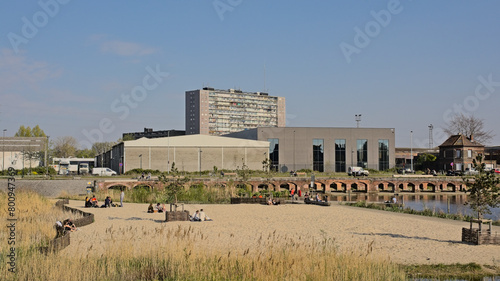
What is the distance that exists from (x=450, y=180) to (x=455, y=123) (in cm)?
4516

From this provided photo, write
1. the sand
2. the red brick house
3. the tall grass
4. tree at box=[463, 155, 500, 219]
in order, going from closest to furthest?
the tall grass, the sand, tree at box=[463, 155, 500, 219], the red brick house

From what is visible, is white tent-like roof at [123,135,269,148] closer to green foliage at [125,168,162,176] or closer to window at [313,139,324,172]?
green foliage at [125,168,162,176]

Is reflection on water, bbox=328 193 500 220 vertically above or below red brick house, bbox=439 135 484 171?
below

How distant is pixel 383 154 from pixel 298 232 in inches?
3155

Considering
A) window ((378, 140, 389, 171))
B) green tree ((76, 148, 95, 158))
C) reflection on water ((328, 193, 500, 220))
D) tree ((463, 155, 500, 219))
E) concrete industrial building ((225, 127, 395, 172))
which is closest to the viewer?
tree ((463, 155, 500, 219))

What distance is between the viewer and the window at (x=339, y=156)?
96.9 meters

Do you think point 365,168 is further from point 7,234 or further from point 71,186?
point 7,234

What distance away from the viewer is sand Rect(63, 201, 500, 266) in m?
17.9

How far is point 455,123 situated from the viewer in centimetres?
11919

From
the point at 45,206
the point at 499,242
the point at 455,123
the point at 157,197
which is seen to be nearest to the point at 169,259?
the point at 499,242

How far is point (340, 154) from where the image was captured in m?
97.1

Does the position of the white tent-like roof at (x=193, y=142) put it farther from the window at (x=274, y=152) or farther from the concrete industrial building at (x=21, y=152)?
the concrete industrial building at (x=21, y=152)

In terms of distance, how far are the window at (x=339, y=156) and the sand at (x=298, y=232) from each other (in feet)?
201

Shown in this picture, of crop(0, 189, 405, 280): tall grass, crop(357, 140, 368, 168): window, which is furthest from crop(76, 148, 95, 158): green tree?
crop(0, 189, 405, 280): tall grass
